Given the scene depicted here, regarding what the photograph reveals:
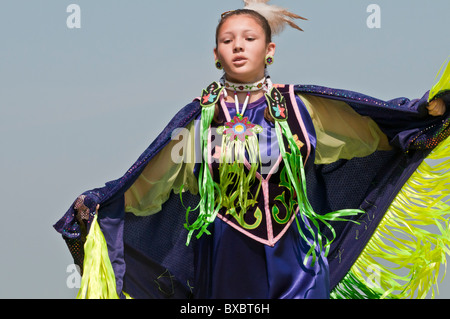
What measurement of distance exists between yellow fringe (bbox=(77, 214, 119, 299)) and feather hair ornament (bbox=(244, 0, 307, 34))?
1174 millimetres

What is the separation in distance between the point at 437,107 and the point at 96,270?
5.23ft

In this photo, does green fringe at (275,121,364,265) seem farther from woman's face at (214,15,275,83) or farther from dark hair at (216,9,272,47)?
dark hair at (216,9,272,47)

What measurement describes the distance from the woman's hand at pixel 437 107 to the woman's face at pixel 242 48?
0.74 meters

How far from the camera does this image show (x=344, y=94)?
3.84 metres

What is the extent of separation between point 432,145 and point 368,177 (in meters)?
0.39

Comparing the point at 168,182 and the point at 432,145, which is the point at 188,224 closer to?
the point at 168,182

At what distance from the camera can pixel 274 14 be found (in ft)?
13.0

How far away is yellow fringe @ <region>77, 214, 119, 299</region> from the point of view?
3.55m

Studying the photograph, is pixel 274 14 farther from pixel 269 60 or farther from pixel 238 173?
pixel 238 173

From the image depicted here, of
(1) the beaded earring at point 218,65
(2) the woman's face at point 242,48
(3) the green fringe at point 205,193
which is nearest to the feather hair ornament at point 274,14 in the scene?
(2) the woman's face at point 242,48

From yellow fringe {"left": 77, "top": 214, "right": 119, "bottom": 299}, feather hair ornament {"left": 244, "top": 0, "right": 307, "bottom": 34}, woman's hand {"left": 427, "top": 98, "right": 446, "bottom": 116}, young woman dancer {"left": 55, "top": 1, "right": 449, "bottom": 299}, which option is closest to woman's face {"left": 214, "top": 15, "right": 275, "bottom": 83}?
young woman dancer {"left": 55, "top": 1, "right": 449, "bottom": 299}

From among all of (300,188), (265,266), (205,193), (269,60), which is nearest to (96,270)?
(205,193)

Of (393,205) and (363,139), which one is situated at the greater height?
(363,139)

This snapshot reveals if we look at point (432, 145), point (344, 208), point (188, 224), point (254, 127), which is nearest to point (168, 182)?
point (188, 224)
